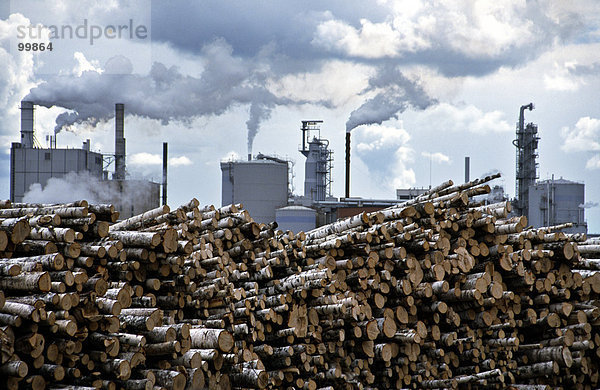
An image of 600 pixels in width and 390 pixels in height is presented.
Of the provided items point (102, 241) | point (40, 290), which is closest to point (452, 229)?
point (102, 241)

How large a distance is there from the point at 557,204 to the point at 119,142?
28338 mm

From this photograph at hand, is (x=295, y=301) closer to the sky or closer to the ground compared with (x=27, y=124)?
closer to the ground

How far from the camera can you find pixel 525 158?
44.3m

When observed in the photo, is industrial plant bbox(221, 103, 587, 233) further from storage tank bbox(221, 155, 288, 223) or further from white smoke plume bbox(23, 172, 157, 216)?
white smoke plume bbox(23, 172, 157, 216)

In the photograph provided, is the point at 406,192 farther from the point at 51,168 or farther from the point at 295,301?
the point at 295,301

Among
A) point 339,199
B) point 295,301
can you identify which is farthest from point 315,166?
point 295,301

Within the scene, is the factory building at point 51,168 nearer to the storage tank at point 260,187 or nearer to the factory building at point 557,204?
the storage tank at point 260,187

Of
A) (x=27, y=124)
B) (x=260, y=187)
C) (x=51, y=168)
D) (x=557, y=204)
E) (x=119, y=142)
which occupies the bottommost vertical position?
(x=557, y=204)

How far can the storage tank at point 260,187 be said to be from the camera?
4144 centimetres

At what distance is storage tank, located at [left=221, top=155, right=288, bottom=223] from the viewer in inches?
1631

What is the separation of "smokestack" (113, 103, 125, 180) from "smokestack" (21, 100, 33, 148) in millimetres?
5585

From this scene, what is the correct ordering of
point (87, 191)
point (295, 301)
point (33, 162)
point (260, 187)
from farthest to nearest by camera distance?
point (33, 162)
point (260, 187)
point (87, 191)
point (295, 301)

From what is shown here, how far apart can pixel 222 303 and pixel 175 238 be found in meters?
1.15

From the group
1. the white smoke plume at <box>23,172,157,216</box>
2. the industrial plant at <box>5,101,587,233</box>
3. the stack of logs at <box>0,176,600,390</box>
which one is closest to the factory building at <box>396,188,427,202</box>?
the industrial plant at <box>5,101,587,233</box>
